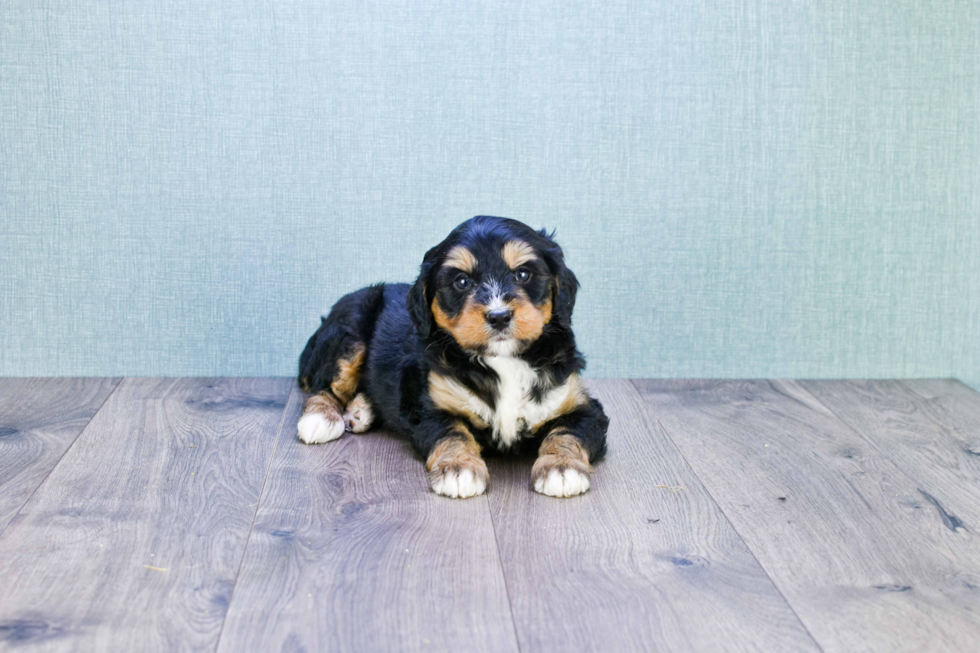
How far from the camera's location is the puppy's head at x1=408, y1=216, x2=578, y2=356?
8.68ft

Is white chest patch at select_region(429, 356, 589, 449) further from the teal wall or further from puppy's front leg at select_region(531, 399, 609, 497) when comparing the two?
the teal wall

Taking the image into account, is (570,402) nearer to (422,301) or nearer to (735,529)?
(422,301)

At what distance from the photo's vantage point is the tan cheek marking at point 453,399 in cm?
288

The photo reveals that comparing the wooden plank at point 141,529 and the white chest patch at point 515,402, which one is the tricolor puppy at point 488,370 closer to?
the white chest patch at point 515,402

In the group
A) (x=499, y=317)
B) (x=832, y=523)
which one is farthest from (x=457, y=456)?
(x=832, y=523)

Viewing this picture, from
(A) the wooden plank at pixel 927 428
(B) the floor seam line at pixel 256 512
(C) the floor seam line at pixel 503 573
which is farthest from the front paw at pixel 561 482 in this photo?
(A) the wooden plank at pixel 927 428

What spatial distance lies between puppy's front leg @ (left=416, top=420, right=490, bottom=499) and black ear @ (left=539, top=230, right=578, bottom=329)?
0.45 meters

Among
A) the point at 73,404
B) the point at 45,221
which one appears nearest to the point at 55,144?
the point at 45,221

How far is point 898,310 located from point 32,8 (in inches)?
144

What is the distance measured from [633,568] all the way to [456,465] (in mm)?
640

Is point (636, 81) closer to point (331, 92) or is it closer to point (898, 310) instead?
point (331, 92)

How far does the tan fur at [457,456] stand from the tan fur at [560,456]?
156 millimetres

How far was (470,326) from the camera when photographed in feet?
8.70

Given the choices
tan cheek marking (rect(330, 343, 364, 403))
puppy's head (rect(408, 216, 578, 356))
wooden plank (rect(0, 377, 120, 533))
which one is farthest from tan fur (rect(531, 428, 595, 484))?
wooden plank (rect(0, 377, 120, 533))
